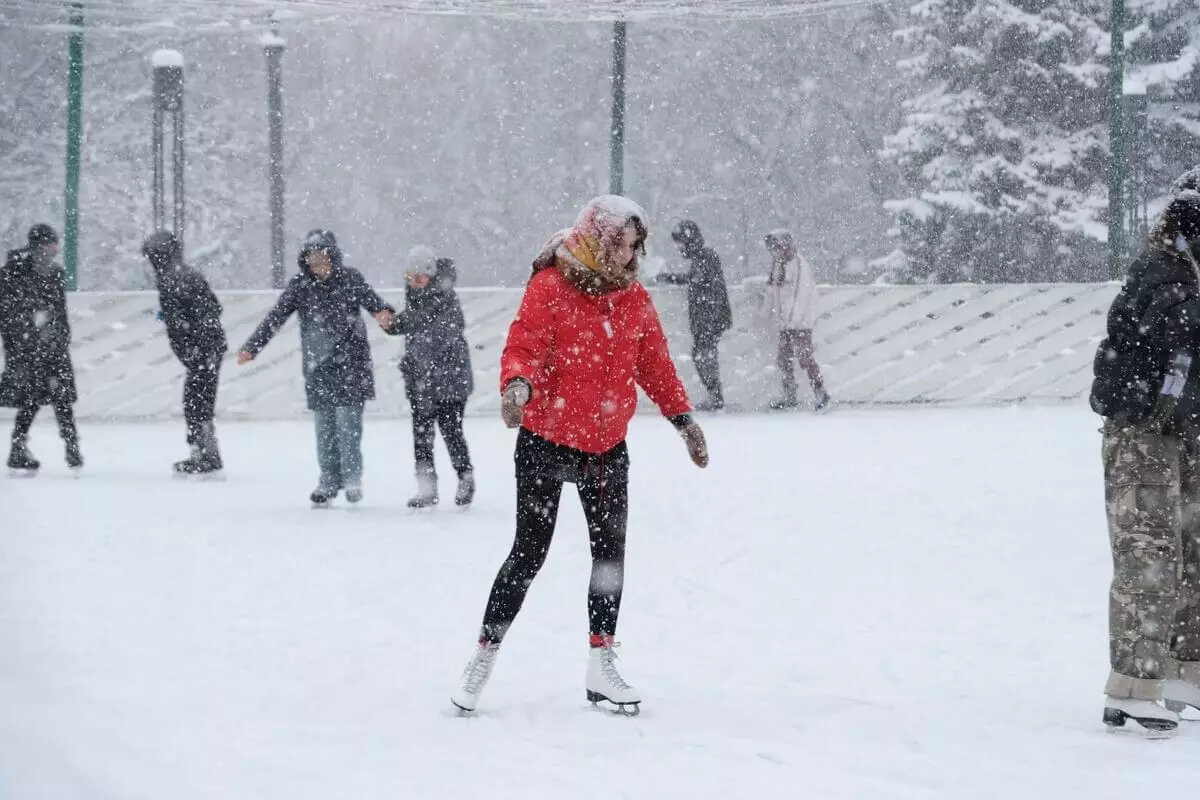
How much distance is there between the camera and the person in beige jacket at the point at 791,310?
16.1 m

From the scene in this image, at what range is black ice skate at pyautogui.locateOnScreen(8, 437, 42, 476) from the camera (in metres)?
11.8

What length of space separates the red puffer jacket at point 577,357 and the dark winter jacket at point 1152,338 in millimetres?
1301

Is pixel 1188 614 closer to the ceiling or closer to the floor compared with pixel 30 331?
closer to the floor

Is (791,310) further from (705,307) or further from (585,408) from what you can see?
(585,408)

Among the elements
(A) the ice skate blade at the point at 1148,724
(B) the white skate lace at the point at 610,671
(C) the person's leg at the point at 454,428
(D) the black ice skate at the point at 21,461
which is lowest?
(D) the black ice skate at the point at 21,461

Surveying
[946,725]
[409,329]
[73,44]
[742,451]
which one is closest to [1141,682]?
[946,725]

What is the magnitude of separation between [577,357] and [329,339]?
5.15m

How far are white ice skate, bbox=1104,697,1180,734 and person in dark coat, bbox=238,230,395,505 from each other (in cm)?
585

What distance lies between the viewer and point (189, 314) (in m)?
12.0

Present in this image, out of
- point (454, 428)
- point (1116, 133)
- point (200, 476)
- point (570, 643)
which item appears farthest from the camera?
point (1116, 133)

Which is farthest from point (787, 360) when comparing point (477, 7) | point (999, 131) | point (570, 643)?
point (999, 131)

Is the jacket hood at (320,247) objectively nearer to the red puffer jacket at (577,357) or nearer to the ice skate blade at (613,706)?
the red puffer jacket at (577,357)

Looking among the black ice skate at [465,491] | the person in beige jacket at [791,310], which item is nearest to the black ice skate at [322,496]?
the black ice skate at [465,491]

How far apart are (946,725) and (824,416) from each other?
429 inches
